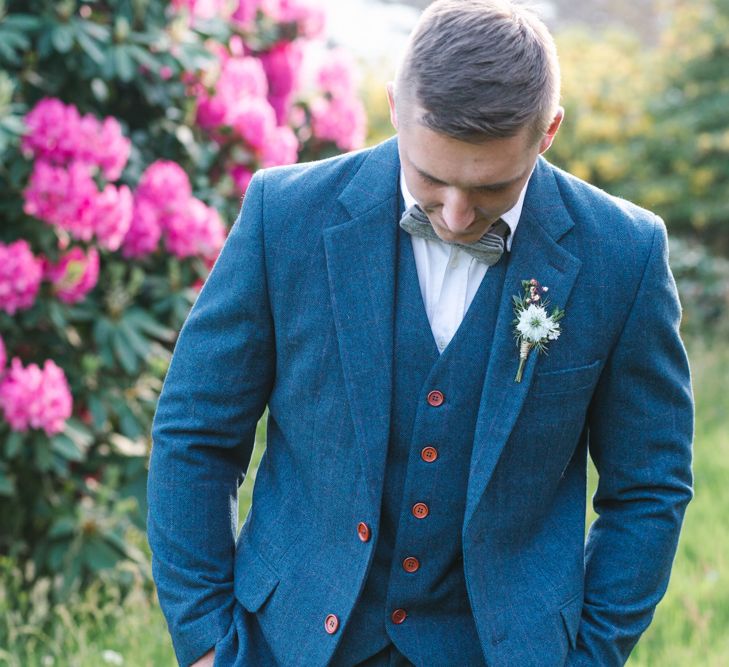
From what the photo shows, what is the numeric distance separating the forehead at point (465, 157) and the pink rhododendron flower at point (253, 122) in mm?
2365

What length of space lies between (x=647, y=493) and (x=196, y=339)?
0.85 meters

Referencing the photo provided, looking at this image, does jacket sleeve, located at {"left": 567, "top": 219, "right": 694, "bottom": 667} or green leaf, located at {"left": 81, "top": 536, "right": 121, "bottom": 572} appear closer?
jacket sleeve, located at {"left": 567, "top": 219, "right": 694, "bottom": 667}

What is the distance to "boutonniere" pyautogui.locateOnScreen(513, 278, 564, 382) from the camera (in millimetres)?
1886

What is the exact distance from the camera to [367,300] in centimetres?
192

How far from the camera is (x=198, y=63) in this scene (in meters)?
3.73

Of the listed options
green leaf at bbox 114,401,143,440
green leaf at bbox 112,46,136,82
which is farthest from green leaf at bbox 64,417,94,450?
green leaf at bbox 112,46,136,82

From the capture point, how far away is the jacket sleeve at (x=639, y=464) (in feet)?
6.46

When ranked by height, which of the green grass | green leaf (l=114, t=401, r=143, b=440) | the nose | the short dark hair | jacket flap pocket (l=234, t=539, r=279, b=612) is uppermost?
the short dark hair

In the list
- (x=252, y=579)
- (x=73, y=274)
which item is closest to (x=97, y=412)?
(x=73, y=274)

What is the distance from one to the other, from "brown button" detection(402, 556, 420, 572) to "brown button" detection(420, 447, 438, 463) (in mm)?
169

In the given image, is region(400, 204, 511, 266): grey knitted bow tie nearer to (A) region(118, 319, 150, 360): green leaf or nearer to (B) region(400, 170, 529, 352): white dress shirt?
(B) region(400, 170, 529, 352): white dress shirt

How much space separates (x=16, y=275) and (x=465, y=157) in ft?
6.30

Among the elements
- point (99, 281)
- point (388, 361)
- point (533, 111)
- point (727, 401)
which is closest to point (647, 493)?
point (388, 361)

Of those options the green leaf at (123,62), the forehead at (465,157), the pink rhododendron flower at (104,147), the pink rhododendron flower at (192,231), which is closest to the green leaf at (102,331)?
the pink rhododendron flower at (192,231)
